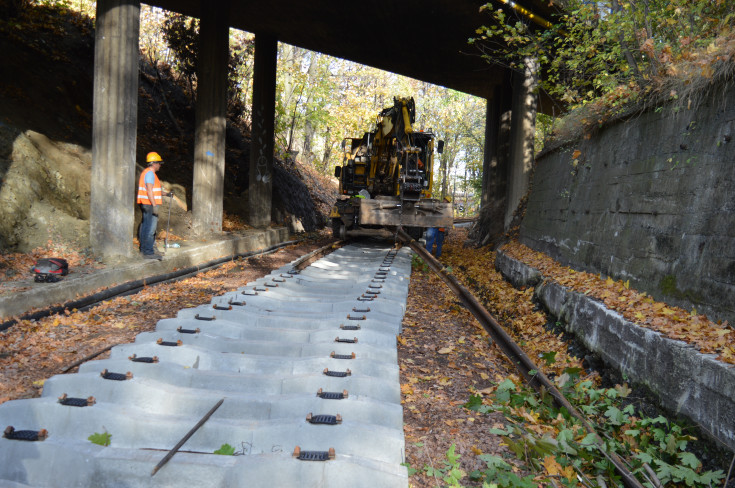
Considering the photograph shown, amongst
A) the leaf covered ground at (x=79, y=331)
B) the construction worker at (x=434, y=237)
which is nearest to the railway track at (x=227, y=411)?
the leaf covered ground at (x=79, y=331)

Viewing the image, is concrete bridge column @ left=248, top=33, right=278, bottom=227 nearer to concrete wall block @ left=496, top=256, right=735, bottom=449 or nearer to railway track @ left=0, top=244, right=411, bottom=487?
railway track @ left=0, top=244, right=411, bottom=487

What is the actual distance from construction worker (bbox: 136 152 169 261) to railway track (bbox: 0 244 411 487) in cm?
510

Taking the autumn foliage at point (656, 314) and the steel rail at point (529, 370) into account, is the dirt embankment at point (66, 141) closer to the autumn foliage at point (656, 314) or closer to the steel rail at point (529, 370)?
the steel rail at point (529, 370)

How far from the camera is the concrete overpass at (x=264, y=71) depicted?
9117 mm

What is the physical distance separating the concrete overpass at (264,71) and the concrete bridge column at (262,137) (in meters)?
0.03

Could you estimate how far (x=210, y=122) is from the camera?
13.7 meters

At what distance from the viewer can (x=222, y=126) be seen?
14.0 meters

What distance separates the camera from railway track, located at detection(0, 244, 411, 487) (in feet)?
8.74

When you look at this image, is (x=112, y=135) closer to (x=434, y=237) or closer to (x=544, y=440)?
(x=434, y=237)

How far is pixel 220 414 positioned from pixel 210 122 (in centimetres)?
1176

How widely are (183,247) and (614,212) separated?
8658mm

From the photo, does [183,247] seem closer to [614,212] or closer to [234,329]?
[234,329]

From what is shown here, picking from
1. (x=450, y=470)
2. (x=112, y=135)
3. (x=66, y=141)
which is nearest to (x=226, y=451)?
(x=450, y=470)

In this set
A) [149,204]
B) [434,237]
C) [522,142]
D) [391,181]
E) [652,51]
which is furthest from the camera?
[391,181]
